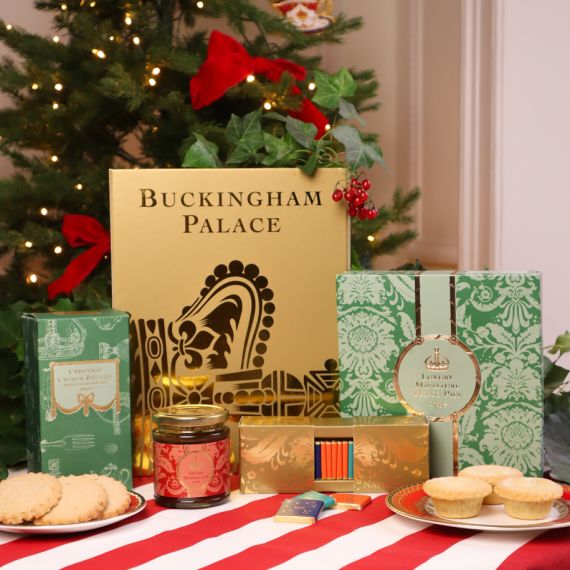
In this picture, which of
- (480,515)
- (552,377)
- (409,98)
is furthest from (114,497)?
(409,98)

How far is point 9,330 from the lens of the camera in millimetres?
1193

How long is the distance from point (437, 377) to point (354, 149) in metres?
0.33

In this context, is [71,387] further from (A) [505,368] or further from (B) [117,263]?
(A) [505,368]

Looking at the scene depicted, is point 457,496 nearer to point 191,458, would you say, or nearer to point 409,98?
point 191,458

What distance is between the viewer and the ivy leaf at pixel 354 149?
3.73ft

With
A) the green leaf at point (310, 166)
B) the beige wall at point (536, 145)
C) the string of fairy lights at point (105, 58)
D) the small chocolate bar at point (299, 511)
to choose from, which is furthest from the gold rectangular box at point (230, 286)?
the beige wall at point (536, 145)

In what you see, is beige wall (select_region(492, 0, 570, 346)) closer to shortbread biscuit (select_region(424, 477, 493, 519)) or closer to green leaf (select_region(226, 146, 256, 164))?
green leaf (select_region(226, 146, 256, 164))

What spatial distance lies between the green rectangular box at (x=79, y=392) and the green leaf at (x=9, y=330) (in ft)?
0.63

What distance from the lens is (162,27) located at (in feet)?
6.88

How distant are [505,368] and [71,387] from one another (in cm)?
50

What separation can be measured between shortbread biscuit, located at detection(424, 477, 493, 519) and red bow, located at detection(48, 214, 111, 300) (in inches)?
44.0

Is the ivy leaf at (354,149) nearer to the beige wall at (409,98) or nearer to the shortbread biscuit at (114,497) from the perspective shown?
the shortbread biscuit at (114,497)

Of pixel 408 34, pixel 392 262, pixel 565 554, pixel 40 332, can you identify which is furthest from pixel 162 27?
pixel 565 554

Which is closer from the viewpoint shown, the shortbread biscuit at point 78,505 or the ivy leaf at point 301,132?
the shortbread biscuit at point 78,505
